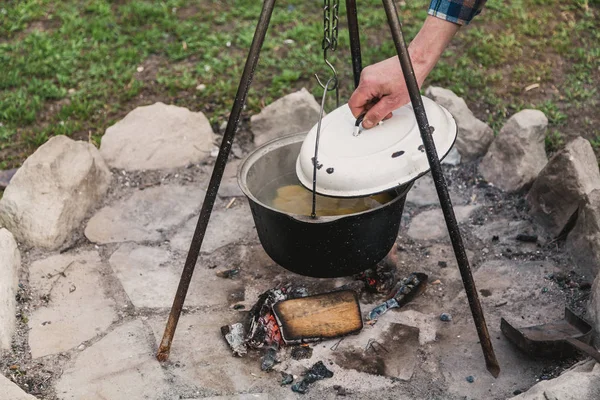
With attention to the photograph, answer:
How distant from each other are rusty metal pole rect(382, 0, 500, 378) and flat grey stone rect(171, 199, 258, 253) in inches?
53.1

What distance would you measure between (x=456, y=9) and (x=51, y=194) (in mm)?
2247

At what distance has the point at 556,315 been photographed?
3.26 metres

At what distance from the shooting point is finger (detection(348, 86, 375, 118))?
2.90 m

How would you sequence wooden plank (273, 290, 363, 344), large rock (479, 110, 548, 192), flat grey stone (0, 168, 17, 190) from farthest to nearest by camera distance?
flat grey stone (0, 168, 17, 190) → large rock (479, 110, 548, 192) → wooden plank (273, 290, 363, 344)

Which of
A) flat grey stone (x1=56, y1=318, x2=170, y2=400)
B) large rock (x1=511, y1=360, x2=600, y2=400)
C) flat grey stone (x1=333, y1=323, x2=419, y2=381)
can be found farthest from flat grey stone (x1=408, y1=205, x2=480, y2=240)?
flat grey stone (x1=56, y1=318, x2=170, y2=400)

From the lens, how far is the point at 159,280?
142 inches

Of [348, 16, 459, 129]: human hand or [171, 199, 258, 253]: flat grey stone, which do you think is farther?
[171, 199, 258, 253]: flat grey stone

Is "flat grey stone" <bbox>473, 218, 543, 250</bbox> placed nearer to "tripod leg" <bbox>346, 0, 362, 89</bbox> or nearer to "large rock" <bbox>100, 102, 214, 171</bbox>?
"tripod leg" <bbox>346, 0, 362, 89</bbox>

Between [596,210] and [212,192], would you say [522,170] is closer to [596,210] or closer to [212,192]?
[596,210]

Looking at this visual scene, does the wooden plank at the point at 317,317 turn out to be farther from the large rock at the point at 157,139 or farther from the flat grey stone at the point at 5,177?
the flat grey stone at the point at 5,177

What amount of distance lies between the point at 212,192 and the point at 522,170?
1952mm

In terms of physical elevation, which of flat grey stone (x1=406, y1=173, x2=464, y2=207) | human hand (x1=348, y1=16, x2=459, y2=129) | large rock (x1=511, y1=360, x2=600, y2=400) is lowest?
flat grey stone (x1=406, y1=173, x2=464, y2=207)

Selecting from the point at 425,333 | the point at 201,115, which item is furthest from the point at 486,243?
the point at 201,115

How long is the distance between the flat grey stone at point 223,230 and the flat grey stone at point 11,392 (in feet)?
4.15
